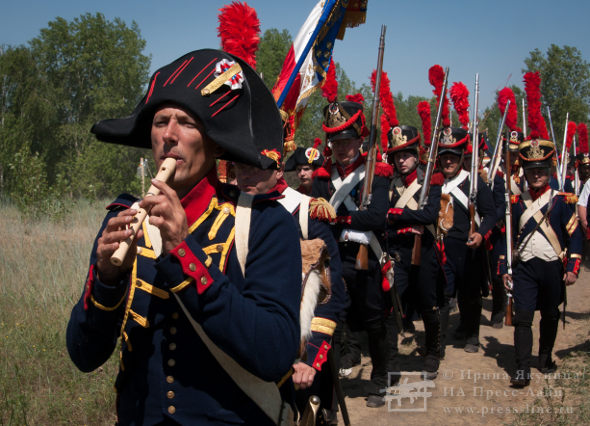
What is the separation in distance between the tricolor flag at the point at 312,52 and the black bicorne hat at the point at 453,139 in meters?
3.87

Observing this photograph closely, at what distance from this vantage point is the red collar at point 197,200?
1883 mm

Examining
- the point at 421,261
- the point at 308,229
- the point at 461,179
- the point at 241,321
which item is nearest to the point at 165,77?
the point at 241,321

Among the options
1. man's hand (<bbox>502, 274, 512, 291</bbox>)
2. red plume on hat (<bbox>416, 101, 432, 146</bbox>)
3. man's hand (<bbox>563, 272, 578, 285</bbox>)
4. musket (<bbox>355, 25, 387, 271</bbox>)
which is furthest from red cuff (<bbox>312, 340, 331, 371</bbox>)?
red plume on hat (<bbox>416, 101, 432, 146</bbox>)

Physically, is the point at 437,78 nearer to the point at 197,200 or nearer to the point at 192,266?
the point at 197,200

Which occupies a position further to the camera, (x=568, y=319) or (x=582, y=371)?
(x=568, y=319)

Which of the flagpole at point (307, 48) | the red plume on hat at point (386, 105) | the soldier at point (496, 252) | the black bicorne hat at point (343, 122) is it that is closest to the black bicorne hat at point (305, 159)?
the red plume on hat at point (386, 105)

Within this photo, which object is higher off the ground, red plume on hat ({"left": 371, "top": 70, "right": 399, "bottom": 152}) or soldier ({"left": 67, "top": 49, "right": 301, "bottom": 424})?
red plume on hat ({"left": 371, "top": 70, "right": 399, "bottom": 152})

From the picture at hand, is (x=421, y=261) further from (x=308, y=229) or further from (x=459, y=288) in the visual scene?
(x=308, y=229)

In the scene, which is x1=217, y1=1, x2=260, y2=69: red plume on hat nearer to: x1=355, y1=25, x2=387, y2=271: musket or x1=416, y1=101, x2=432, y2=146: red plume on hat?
x1=355, y1=25, x2=387, y2=271: musket

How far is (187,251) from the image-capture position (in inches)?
61.6

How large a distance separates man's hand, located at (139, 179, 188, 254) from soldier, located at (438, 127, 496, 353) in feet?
21.3

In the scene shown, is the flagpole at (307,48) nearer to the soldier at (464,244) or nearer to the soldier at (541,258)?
the soldier at (541,258)

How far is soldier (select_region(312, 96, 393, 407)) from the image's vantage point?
5449 mm

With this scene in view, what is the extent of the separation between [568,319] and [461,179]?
11.8ft
